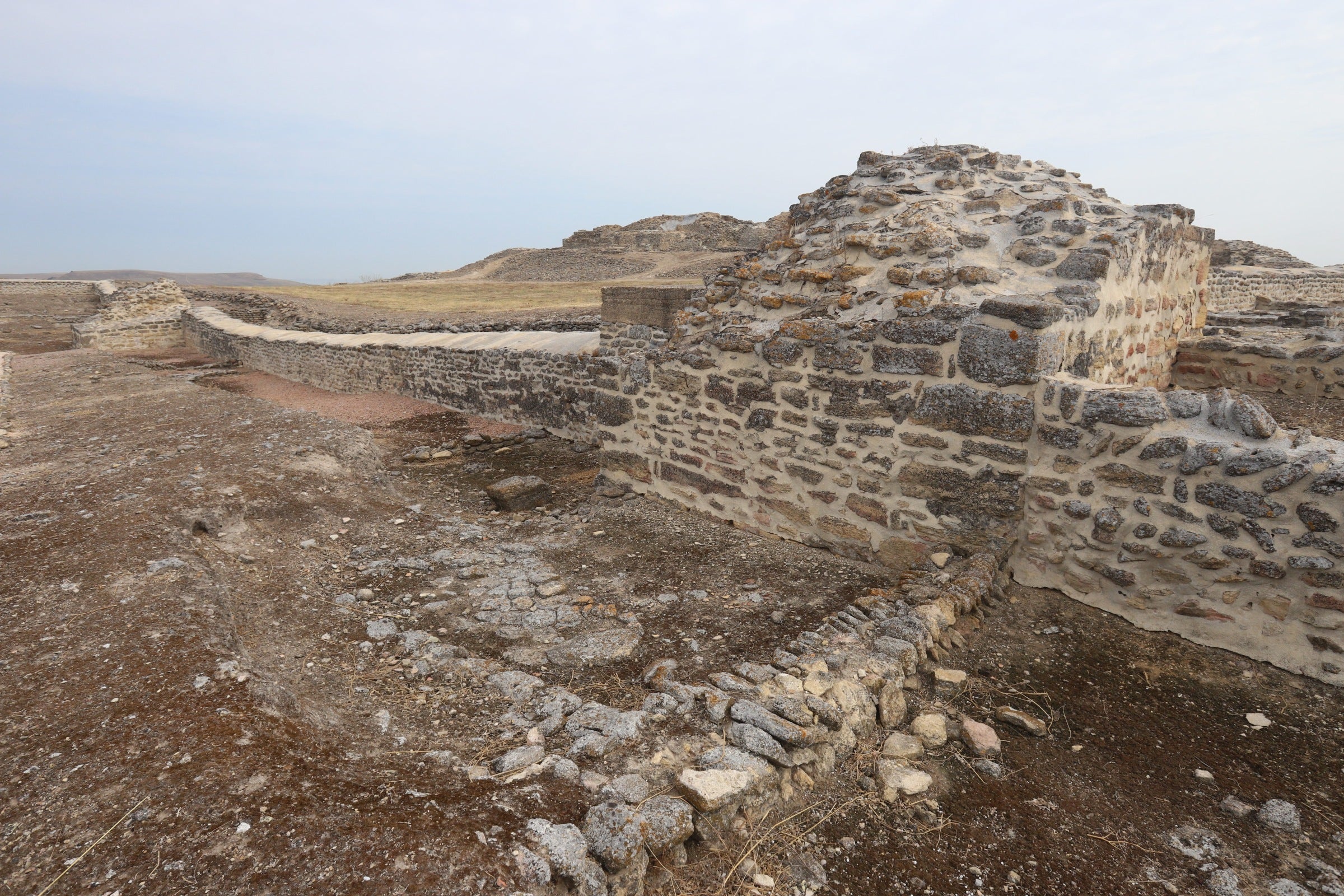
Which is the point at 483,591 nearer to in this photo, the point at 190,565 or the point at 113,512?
the point at 190,565

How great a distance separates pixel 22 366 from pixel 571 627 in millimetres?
16567

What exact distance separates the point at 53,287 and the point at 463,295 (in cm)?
2443

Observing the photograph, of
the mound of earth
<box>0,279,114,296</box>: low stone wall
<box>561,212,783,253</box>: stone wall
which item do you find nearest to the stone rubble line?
the mound of earth

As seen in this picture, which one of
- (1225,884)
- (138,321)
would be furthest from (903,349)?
(138,321)

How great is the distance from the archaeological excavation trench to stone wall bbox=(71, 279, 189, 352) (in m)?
16.1

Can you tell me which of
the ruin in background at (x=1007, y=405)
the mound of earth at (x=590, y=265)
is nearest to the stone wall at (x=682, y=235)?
the mound of earth at (x=590, y=265)

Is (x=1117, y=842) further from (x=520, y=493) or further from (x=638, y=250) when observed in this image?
(x=638, y=250)

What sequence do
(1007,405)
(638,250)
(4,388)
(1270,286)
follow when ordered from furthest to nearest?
(638,250) → (1270,286) → (4,388) → (1007,405)

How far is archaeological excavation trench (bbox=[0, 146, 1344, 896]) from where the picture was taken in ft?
7.37

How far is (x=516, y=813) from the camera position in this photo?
2221 mm

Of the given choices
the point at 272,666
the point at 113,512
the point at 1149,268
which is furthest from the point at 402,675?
the point at 1149,268

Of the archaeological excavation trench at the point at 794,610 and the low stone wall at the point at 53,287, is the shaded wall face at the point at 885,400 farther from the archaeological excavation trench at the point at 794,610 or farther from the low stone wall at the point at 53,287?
the low stone wall at the point at 53,287

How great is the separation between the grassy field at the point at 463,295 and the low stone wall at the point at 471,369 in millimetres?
5534

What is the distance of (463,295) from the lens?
24453 millimetres
